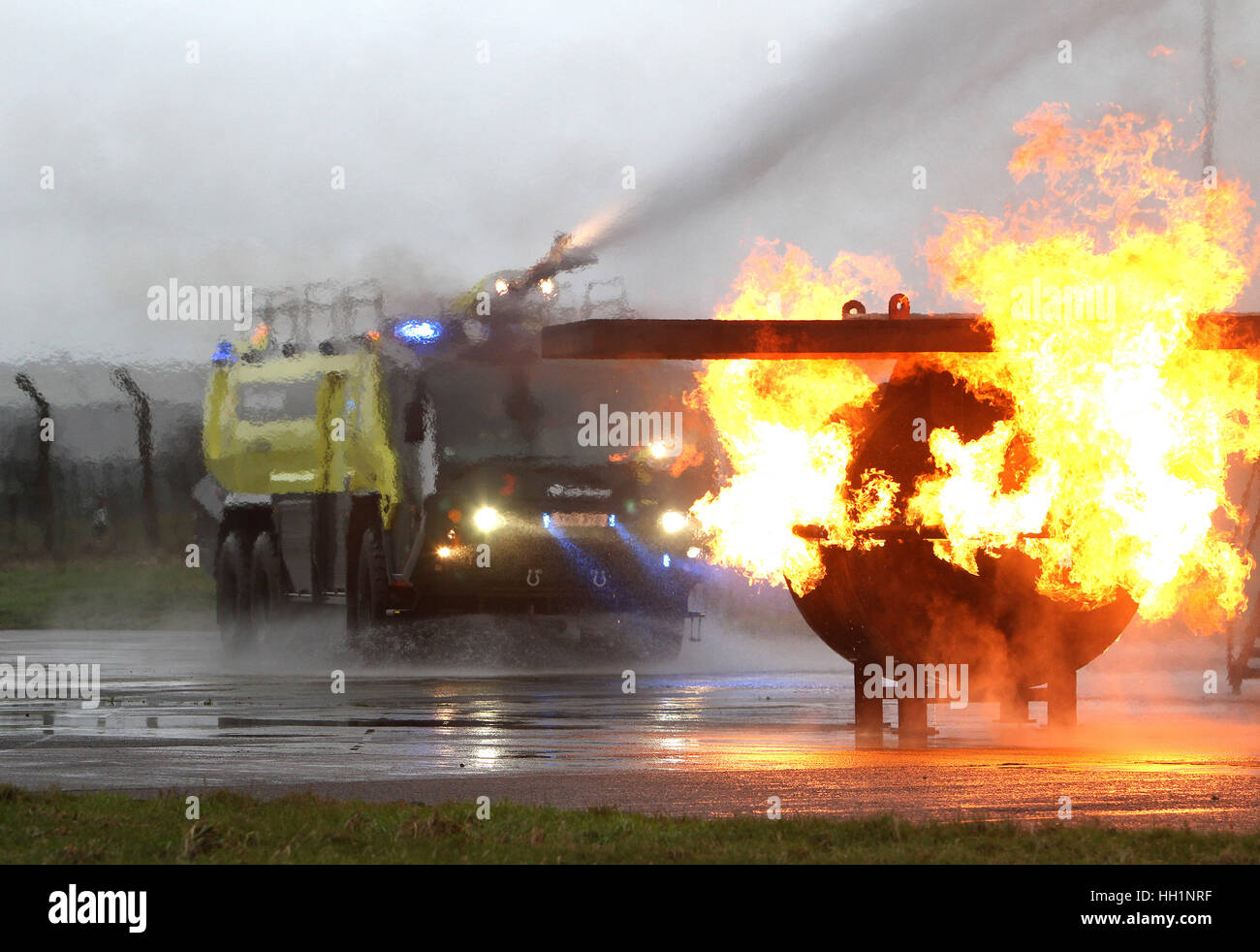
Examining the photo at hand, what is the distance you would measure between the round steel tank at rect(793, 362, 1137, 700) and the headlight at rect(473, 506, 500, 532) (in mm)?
9146

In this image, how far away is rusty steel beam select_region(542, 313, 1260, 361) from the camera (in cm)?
1711

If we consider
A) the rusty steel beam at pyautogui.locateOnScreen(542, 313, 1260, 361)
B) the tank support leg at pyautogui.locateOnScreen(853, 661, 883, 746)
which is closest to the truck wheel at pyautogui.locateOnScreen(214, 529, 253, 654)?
the rusty steel beam at pyautogui.locateOnScreen(542, 313, 1260, 361)

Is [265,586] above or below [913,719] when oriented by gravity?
above

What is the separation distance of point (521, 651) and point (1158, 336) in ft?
42.4

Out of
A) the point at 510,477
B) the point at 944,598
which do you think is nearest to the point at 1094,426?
the point at 944,598

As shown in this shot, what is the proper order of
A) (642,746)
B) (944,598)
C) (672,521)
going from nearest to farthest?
(642,746) → (944,598) → (672,521)

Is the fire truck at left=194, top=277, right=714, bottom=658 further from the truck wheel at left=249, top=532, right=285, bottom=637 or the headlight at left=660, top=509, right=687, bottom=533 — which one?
the truck wheel at left=249, top=532, right=285, bottom=637

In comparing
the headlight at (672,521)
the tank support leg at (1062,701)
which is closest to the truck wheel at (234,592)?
the headlight at (672,521)

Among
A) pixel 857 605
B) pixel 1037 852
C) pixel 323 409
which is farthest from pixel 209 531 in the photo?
pixel 1037 852

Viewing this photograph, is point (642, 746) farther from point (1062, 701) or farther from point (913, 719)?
point (1062, 701)

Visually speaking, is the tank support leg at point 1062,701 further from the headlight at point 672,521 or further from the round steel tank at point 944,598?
the headlight at point 672,521

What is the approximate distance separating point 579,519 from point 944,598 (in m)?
9.69

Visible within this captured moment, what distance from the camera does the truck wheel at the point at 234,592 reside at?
30969 mm

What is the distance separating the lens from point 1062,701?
1794 cm
